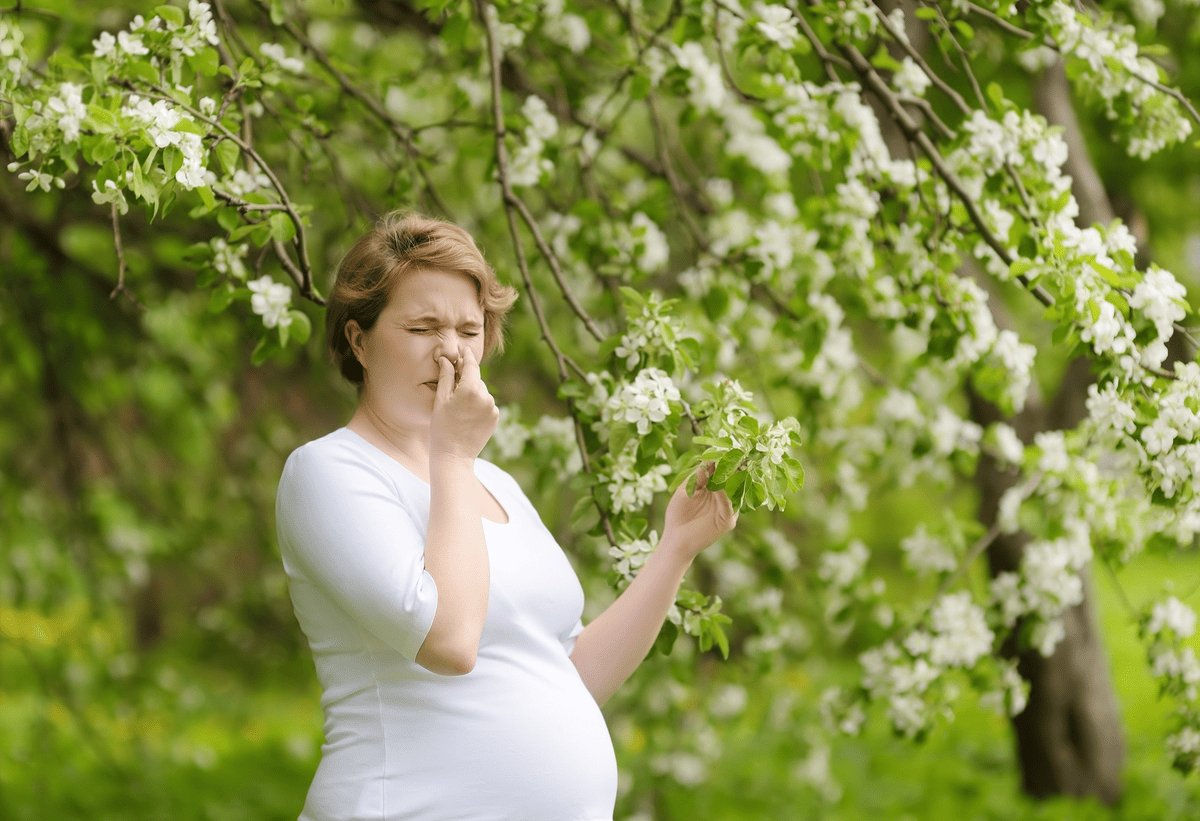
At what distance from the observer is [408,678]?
1.89 metres

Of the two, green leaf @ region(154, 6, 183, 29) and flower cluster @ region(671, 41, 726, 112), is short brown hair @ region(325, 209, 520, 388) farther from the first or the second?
flower cluster @ region(671, 41, 726, 112)

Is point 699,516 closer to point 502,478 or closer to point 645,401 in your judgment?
point 645,401


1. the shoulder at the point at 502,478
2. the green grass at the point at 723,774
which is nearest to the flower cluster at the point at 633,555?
the shoulder at the point at 502,478

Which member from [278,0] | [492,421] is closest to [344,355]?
[492,421]

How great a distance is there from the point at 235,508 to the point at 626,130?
114 inches

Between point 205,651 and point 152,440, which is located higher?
point 152,440

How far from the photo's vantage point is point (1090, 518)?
3.19 metres

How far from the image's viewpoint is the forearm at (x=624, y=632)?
2246 mm

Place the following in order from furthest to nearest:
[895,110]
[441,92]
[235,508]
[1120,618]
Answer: [1120,618], [235,508], [441,92], [895,110]

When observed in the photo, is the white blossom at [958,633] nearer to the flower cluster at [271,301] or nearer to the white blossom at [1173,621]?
the white blossom at [1173,621]

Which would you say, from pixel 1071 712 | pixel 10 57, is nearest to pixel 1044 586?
pixel 1071 712

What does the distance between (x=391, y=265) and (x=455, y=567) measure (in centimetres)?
52

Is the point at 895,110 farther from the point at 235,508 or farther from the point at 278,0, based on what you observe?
the point at 235,508

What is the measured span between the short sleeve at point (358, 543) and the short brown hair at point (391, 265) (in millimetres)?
264
